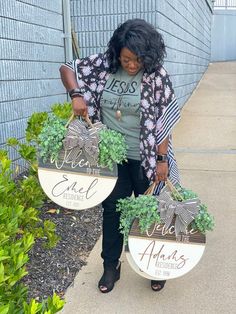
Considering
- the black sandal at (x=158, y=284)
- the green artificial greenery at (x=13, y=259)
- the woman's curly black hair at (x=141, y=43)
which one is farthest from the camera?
the black sandal at (x=158, y=284)

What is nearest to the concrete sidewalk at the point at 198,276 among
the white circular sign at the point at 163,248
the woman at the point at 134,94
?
the white circular sign at the point at 163,248

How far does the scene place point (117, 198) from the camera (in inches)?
111

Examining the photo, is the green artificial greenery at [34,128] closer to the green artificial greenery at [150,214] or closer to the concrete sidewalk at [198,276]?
the concrete sidewalk at [198,276]

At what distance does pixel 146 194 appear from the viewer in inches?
106

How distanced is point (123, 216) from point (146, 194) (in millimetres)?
195

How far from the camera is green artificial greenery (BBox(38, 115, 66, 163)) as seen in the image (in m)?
2.52

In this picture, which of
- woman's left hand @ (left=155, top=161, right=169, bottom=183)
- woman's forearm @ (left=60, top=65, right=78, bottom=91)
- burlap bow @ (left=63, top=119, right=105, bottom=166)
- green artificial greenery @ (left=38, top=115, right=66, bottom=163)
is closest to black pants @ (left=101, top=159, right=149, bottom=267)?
woman's left hand @ (left=155, top=161, right=169, bottom=183)

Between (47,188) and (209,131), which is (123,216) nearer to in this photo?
(47,188)

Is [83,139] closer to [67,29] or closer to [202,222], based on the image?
[202,222]

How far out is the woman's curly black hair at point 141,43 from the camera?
238 centimetres

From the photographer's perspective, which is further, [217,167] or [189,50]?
[189,50]

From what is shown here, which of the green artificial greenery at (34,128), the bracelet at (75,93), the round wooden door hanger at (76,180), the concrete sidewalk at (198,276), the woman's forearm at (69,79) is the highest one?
the woman's forearm at (69,79)

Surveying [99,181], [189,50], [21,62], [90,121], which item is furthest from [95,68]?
[189,50]

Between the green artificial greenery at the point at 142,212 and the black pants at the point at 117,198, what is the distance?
0.15 meters
